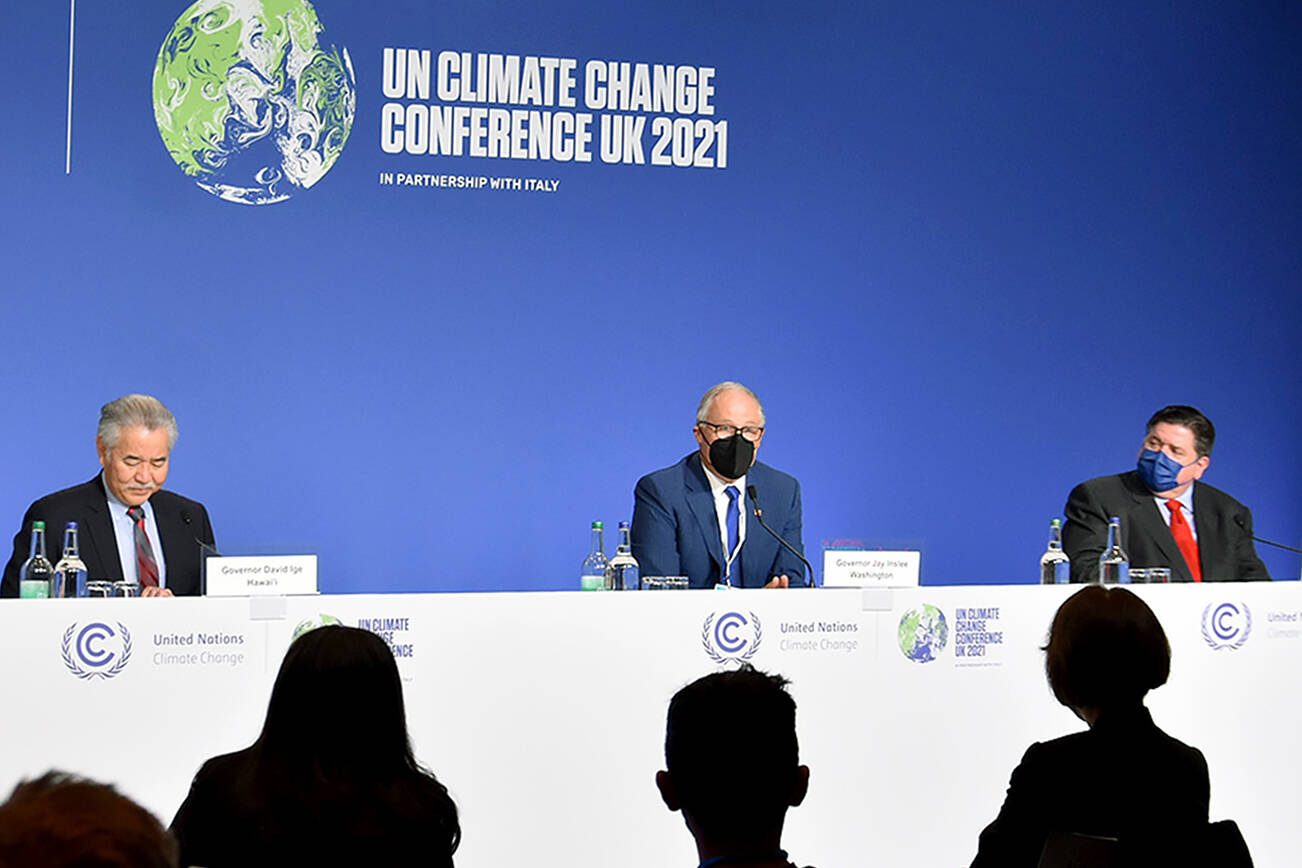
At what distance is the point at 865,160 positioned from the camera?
5691 mm

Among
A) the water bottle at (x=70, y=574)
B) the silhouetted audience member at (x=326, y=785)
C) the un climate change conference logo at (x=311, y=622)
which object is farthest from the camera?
the water bottle at (x=70, y=574)

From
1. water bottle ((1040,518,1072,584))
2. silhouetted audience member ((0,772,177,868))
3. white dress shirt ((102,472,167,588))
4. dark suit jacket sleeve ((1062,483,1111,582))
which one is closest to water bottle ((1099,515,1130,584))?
water bottle ((1040,518,1072,584))

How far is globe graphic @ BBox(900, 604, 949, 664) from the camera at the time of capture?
134 inches

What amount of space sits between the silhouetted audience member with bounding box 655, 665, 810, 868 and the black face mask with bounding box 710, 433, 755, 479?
7.44 feet

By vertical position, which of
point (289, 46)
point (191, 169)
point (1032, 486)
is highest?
point (289, 46)

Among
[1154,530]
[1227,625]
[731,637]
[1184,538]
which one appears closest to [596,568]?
[731,637]

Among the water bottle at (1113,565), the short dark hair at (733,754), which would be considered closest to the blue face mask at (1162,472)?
the water bottle at (1113,565)

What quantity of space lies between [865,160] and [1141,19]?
1.39m

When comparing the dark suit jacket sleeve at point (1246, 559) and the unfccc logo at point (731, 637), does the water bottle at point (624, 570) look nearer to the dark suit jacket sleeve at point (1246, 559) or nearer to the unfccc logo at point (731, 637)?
the unfccc logo at point (731, 637)

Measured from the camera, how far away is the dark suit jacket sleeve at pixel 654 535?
4121 mm

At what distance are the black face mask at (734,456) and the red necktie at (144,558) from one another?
159cm

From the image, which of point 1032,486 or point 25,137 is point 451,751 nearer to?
point 25,137

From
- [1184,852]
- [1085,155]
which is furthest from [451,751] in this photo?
[1085,155]

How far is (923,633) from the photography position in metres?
3.41
